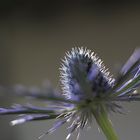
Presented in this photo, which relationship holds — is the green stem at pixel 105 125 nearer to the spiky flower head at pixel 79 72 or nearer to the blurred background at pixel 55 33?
the spiky flower head at pixel 79 72

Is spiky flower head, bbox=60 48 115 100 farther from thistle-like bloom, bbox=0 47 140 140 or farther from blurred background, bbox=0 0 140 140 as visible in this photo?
blurred background, bbox=0 0 140 140

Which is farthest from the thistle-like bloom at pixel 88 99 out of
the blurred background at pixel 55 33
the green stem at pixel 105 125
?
the blurred background at pixel 55 33

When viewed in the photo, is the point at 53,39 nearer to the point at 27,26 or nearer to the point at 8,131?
the point at 27,26

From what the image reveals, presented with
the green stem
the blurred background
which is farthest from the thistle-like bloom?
the blurred background

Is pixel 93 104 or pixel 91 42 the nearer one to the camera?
pixel 93 104

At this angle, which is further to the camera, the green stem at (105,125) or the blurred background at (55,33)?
the blurred background at (55,33)

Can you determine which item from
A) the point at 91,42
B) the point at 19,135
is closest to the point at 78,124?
the point at 19,135
